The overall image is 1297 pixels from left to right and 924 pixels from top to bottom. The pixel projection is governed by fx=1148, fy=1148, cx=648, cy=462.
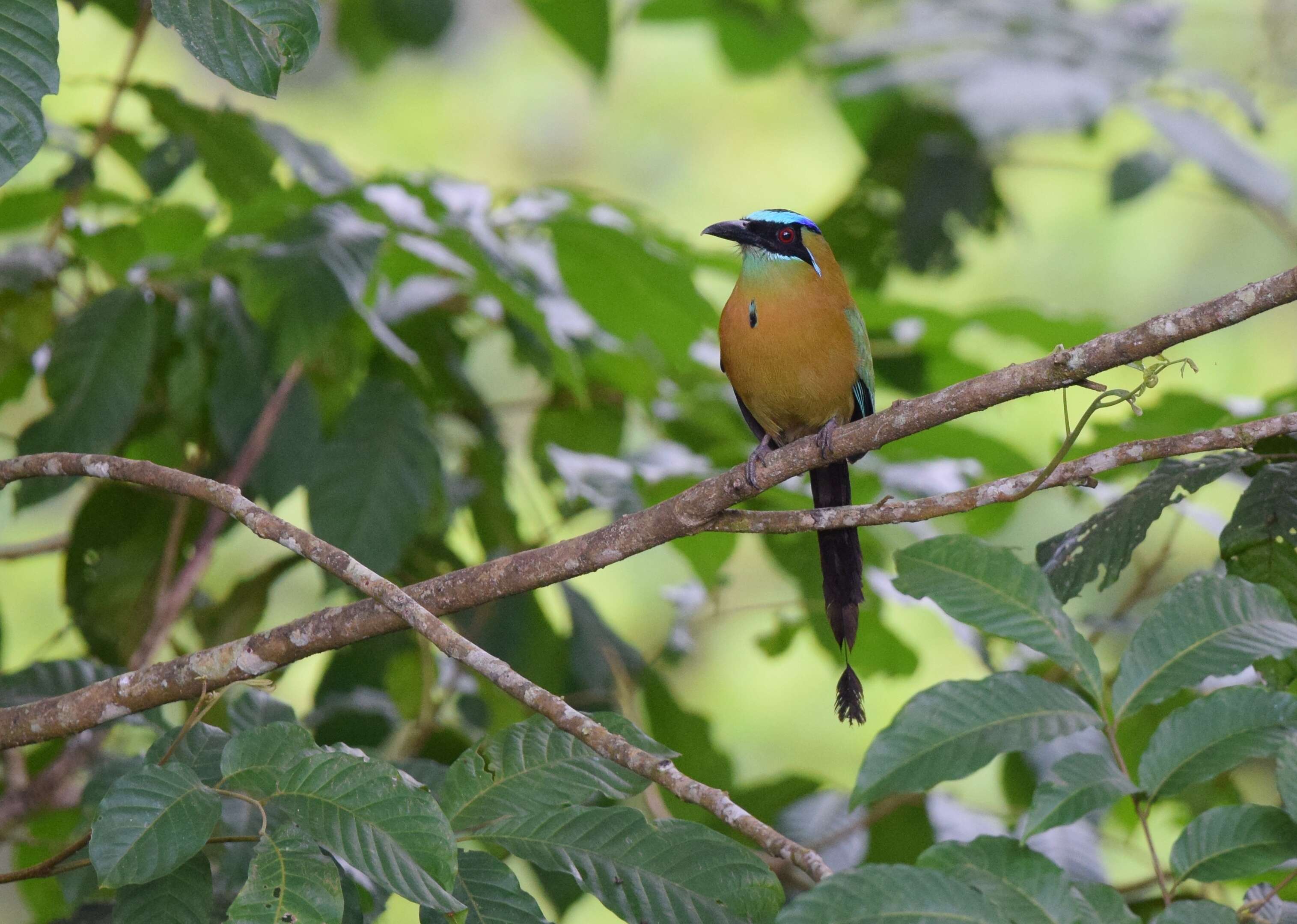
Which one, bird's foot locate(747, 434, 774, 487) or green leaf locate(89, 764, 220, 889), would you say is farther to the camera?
bird's foot locate(747, 434, 774, 487)

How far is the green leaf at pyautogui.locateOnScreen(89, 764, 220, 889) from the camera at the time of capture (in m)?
1.34

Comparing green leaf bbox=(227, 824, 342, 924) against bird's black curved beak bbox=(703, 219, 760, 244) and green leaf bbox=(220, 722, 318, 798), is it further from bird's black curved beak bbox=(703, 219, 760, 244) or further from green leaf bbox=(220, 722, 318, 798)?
bird's black curved beak bbox=(703, 219, 760, 244)

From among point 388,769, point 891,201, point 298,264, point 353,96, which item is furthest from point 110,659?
point 353,96

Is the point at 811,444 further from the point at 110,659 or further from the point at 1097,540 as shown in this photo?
the point at 110,659

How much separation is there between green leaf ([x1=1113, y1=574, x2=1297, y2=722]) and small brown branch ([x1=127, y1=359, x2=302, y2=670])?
1976mm

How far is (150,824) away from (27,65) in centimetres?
96

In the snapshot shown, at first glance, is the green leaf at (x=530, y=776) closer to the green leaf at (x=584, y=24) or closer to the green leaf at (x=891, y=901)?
the green leaf at (x=891, y=901)

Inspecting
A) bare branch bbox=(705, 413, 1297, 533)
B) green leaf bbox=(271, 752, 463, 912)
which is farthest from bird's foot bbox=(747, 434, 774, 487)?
green leaf bbox=(271, 752, 463, 912)

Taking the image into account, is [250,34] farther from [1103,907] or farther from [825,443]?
[1103,907]

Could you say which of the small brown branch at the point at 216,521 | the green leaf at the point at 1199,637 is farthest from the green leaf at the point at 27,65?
the green leaf at the point at 1199,637

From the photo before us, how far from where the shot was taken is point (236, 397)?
109 inches

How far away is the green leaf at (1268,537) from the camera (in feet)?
5.74

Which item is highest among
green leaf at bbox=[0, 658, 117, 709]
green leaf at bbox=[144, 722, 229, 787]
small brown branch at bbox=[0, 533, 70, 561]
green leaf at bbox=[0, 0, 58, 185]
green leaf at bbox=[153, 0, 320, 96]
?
green leaf at bbox=[153, 0, 320, 96]

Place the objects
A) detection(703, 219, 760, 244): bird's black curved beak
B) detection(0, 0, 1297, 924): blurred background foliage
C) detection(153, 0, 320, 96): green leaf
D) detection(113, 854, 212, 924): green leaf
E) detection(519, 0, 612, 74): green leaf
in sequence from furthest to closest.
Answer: detection(519, 0, 612, 74): green leaf, detection(703, 219, 760, 244): bird's black curved beak, detection(0, 0, 1297, 924): blurred background foliage, detection(153, 0, 320, 96): green leaf, detection(113, 854, 212, 924): green leaf
